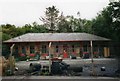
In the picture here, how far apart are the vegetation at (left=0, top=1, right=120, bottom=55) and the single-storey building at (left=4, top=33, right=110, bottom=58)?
5.97 ft

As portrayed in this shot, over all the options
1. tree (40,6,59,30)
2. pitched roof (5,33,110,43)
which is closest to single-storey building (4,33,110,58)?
pitched roof (5,33,110,43)

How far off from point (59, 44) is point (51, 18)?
25749 mm

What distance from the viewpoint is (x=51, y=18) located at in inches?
2121

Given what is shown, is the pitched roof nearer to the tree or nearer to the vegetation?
the vegetation

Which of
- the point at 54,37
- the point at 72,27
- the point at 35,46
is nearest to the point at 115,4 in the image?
the point at 54,37

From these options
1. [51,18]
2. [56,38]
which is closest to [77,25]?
[51,18]

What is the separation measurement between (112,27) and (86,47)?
505 cm

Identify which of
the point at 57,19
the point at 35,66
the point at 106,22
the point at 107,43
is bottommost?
the point at 35,66

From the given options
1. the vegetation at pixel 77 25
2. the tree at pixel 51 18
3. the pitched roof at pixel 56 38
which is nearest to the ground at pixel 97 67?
the vegetation at pixel 77 25

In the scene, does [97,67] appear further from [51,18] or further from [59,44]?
[51,18]

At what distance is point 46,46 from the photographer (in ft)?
95.0

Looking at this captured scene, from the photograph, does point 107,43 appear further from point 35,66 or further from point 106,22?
point 35,66

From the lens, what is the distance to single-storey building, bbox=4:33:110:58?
91.4 ft

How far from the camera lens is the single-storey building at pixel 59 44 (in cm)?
2786
